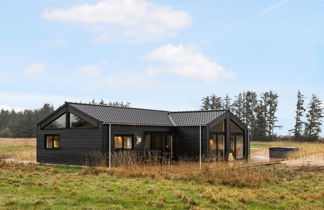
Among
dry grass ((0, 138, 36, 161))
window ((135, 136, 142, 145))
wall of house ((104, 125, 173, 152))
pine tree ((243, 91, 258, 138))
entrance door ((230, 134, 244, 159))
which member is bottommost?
dry grass ((0, 138, 36, 161))

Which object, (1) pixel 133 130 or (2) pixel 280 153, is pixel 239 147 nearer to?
(2) pixel 280 153

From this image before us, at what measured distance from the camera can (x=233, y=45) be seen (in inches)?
661

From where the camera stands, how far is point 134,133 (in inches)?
824

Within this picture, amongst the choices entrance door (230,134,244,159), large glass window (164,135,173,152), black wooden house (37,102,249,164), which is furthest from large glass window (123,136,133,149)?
entrance door (230,134,244,159)

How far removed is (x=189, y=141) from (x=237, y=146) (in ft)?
13.9

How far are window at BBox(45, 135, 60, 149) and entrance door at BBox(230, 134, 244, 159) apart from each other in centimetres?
1096

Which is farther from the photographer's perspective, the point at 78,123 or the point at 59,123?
the point at 59,123

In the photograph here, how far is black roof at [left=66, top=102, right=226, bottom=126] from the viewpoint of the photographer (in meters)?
20.6

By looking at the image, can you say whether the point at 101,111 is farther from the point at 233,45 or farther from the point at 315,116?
the point at 315,116

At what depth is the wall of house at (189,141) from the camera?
22547 millimetres

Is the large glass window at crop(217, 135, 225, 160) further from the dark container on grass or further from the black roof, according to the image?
the dark container on grass

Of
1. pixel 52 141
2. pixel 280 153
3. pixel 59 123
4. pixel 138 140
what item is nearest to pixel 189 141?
pixel 138 140

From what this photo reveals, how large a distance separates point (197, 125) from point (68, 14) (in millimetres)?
9823

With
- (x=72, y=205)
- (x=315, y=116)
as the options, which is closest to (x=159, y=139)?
(x=72, y=205)
